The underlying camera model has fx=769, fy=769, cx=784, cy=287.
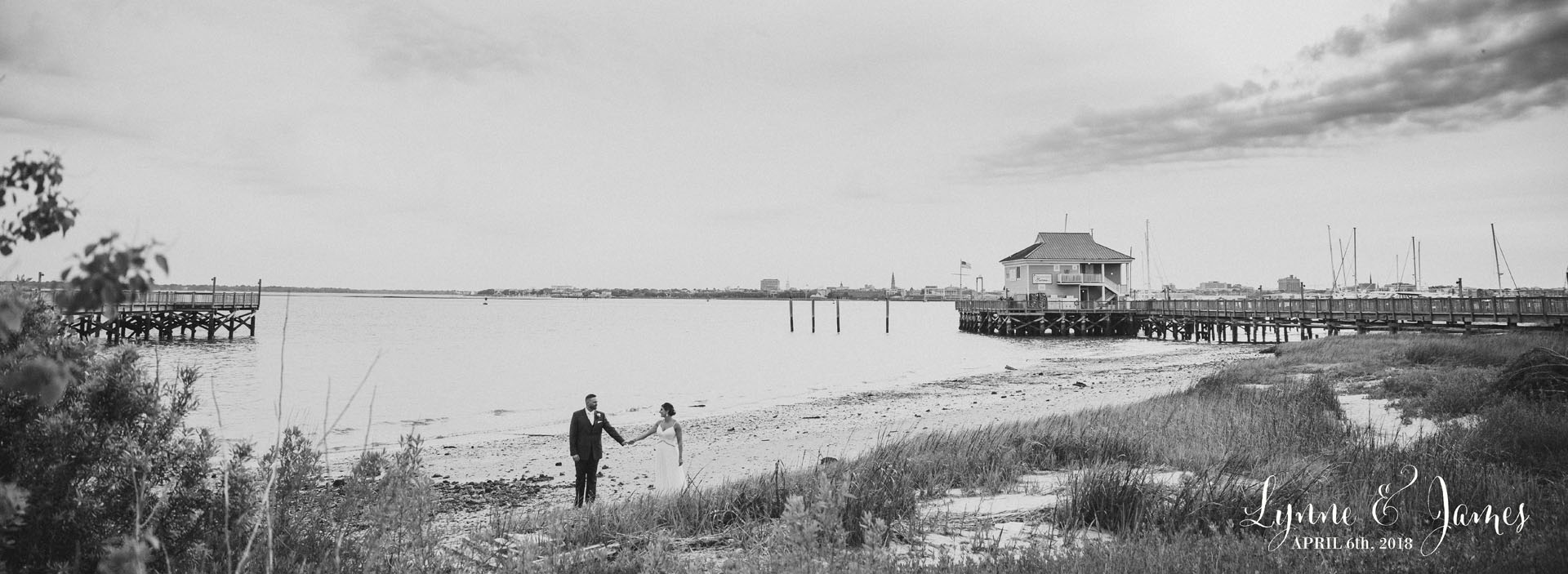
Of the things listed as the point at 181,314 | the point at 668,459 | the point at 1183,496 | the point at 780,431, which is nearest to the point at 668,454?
the point at 668,459

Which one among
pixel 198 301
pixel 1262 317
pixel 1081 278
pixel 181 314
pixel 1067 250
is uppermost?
pixel 1067 250

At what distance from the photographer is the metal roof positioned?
234ft

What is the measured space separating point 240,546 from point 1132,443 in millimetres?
10143

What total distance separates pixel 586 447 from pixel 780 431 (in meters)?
10.4

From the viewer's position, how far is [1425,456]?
830 centimetres

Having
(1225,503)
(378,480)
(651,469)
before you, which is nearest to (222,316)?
(651,469)

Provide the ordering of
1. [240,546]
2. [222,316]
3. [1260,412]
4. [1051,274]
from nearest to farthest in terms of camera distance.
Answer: [240,546] → [1260,412] → [222,316] → [1051,274]

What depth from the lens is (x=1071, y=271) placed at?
7094 centimetres

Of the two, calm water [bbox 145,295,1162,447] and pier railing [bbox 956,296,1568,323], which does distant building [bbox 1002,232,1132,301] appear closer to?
pier railing [bbox 956,296,1568,323]

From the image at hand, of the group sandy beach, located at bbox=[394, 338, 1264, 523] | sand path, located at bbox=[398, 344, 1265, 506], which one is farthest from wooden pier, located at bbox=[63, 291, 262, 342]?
sandy beach, located at bbox=[394, 338, 1264, 523]

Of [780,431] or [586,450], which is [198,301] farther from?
[586,450]

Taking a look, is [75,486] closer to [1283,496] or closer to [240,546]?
[240,546]

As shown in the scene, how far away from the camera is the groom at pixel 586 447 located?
1180cm

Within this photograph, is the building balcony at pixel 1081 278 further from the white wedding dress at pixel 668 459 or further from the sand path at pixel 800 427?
the white wedding dress at pixel 668 459
